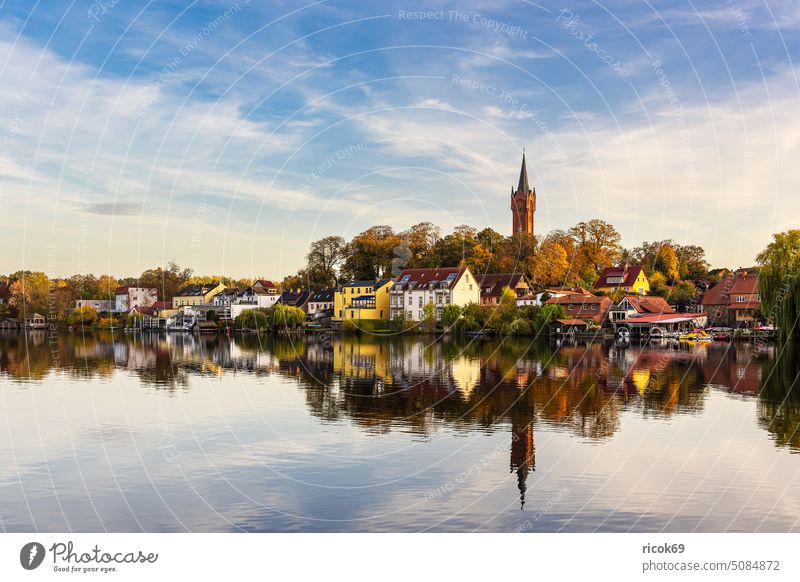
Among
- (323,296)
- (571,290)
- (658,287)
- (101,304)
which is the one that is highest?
(658,287)

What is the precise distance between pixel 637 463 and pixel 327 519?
808 centimetres

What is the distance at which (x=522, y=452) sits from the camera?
1852cm

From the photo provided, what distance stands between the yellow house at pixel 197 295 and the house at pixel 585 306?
62.6 metres

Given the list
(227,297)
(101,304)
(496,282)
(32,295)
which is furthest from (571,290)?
(101,304)

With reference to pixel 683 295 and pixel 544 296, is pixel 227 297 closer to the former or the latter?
pixel 544 296

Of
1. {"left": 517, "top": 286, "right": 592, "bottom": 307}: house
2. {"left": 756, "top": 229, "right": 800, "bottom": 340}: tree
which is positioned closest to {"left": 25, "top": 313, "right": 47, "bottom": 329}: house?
{"left": 517, "top": 286, "right": 592, "bottom": 307}: house

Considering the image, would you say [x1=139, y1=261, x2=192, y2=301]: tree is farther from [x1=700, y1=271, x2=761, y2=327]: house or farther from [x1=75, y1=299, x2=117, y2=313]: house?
[x1=700, y1=271, x2=761, y2=327]: house

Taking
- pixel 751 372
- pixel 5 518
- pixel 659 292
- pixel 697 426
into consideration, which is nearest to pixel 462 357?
pixel 751 372

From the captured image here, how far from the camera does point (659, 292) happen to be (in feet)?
301

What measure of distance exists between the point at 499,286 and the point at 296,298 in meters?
34.5

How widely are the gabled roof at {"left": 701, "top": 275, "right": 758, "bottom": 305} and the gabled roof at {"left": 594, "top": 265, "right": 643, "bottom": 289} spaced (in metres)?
8.28

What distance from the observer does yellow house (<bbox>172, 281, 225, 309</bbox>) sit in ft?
396

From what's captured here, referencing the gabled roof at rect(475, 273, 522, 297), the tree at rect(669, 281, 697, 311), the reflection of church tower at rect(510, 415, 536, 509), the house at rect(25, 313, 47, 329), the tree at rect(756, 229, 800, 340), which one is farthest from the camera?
the house at rect(25, 313, 47, 329)

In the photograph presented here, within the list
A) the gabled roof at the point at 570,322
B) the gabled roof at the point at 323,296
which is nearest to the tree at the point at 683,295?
the gabled roof at the point at 570,322
